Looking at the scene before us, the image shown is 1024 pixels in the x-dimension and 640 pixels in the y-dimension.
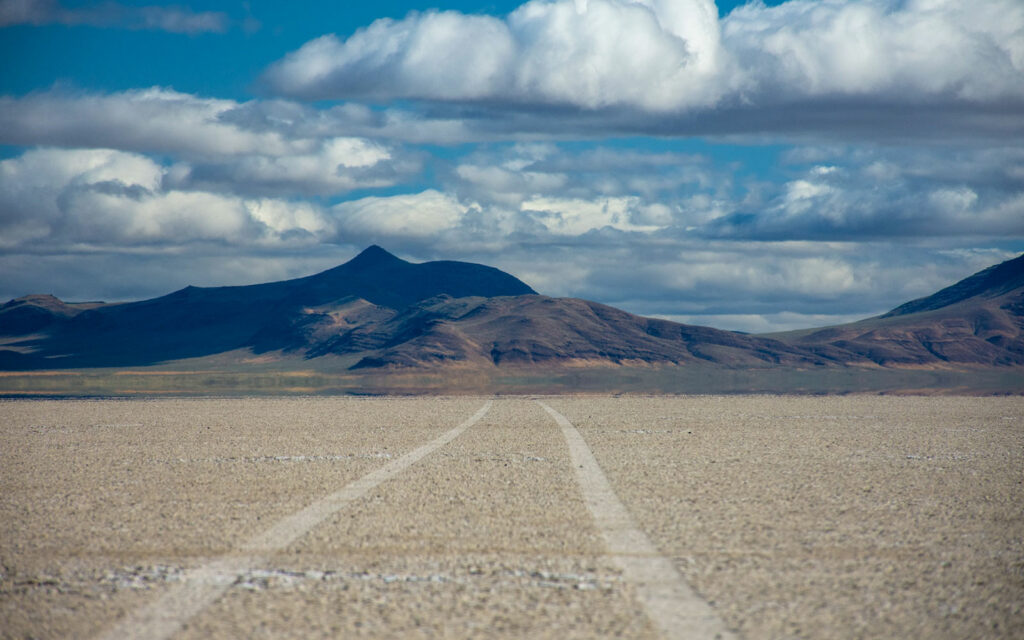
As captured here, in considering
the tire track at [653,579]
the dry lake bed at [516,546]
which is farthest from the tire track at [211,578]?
the tire track at [653,579]

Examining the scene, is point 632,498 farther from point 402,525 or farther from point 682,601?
Result: point 682,601

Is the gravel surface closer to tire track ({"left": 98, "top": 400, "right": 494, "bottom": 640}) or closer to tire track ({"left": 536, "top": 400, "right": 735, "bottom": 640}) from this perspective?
tire track ({"left": 536, "top": 400, "right": 735, "bottom": 640})

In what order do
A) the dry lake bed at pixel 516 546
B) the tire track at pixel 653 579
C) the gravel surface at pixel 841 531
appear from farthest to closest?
the gravel surface at pixel 841 531 < the dry lake bed at pixel 516 546 < the tire track at pixel 653 579

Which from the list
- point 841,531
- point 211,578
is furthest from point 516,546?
point 841,531

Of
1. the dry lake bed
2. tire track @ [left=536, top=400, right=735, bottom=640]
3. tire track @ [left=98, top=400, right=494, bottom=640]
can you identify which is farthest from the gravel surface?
tire track @ [left=98, top=400, right=494, bottom=640]

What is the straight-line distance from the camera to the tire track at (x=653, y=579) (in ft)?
28.2

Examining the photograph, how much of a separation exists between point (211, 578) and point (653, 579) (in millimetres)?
4543

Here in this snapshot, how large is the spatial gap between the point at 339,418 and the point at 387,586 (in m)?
37.6

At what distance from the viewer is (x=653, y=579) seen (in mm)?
10281

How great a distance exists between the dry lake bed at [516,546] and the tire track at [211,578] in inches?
1.3

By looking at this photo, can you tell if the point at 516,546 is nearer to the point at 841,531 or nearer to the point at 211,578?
the point at 211,578

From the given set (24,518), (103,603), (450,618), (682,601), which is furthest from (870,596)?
(24,518)

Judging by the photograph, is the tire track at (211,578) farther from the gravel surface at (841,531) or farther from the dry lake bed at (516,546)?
the gravel surface at (841,531)

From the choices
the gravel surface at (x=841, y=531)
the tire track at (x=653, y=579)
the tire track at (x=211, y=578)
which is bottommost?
the gravel surface at (x=841, y=531)
